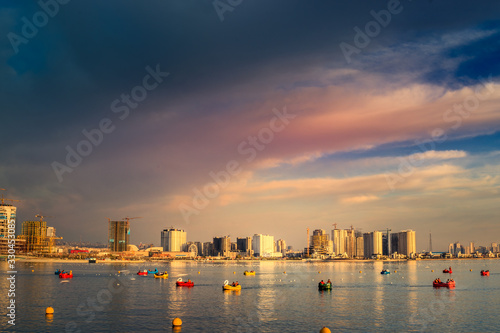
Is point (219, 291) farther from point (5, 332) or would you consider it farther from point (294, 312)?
point (5, 332)

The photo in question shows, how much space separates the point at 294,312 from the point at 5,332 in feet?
150

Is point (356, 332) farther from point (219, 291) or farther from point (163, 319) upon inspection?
point (219, 291)

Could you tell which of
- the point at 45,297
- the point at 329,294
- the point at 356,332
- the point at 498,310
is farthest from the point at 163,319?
the point at 498,310

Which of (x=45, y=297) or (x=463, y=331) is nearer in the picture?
(x=463, y=331)

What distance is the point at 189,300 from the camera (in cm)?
9531

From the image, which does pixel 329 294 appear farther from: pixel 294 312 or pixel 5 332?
pixel 5 332

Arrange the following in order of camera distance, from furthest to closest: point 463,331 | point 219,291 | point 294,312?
point 219,291 < point 294,312 < point 463,331

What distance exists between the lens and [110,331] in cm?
6156

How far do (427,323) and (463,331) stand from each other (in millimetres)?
6312

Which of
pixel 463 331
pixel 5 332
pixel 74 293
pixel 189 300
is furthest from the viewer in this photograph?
pixel 74 293

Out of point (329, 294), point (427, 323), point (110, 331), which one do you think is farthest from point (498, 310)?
point (110, 331)

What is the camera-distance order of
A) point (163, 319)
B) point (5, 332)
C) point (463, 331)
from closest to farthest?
point (5, 332) < point (463, 331) < point (163, 319)

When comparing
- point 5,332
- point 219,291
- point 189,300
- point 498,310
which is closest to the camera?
point 5,332

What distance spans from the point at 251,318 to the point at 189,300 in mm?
26550
